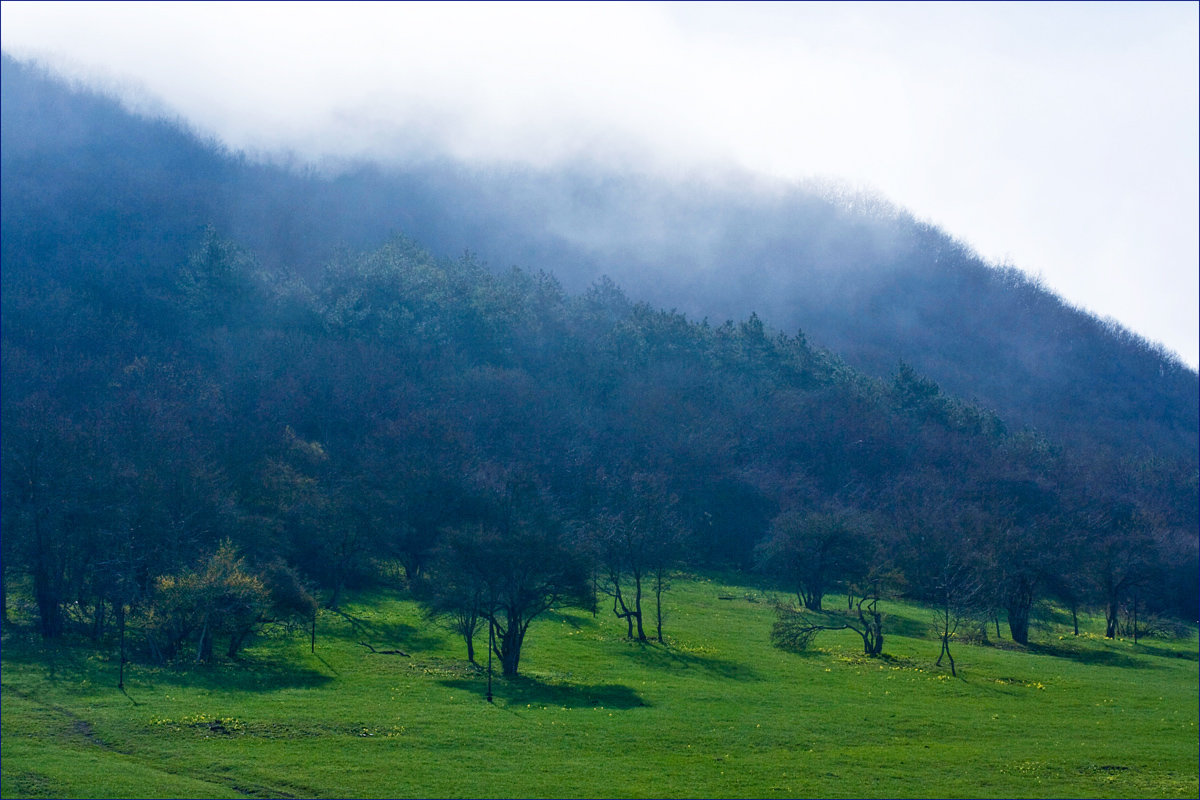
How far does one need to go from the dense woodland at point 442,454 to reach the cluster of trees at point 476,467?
12.8 inches

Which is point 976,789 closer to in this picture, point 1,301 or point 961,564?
point 961,564

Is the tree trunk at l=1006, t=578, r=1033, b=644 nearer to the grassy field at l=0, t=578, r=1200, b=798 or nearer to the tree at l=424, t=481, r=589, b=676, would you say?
the grassy field at l=0, t=578, r=1200, b=798

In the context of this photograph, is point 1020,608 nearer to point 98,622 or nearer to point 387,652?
point 387,652

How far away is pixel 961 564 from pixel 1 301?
106 m

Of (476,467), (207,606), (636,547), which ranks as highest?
(476,467)

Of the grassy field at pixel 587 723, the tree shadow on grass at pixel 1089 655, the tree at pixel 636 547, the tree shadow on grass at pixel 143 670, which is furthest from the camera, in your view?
the tree at pixel 636 547

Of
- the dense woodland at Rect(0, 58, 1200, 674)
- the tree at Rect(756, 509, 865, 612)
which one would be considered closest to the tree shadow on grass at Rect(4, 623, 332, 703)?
the dense woodland at Rect(0, 58, 1200, 674)

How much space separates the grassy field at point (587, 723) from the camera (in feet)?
106

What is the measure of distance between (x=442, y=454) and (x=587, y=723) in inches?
2029

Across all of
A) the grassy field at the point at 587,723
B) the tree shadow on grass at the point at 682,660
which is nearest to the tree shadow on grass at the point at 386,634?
the grassy field at the point at 587,723

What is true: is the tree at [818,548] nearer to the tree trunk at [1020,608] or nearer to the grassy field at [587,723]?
the tree trunk at [1020,608]

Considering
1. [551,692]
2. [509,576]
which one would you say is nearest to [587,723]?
[551,692]

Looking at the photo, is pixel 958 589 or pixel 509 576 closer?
pixel 509 576

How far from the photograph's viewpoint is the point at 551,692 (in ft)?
153
